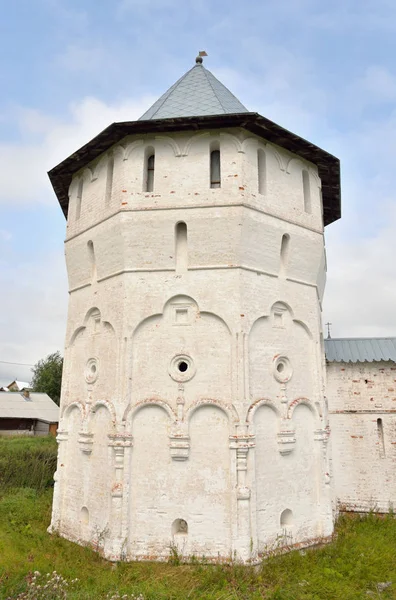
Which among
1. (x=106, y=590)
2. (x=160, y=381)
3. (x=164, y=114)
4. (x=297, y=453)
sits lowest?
(x=106, y=590)

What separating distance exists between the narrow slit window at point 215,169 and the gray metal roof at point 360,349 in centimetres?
617

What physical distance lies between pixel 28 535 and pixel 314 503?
21.7ft

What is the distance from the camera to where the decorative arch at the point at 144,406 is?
8.93 metres

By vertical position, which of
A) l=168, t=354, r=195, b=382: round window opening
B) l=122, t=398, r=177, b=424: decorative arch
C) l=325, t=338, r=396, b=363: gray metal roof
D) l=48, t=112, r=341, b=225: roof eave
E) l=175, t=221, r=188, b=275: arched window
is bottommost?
l=122, t=398, r=177, b=424: decorative arch

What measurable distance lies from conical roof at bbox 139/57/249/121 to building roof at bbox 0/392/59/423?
23553mm

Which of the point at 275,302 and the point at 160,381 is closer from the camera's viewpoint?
the point at 160,381

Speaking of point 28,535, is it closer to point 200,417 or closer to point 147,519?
point 147,519

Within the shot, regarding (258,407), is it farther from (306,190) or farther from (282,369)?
(306,190)

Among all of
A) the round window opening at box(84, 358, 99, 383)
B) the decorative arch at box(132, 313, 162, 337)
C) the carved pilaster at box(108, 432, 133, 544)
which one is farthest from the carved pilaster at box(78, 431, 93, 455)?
the decorative arch at box(132, 313, 162, 337)

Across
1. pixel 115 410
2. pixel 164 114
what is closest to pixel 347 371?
pixel 115 410

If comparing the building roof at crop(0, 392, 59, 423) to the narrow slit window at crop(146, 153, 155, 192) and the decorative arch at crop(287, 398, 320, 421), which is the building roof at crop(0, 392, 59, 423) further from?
the decorative arch at crop(287, 398, 320, 421)

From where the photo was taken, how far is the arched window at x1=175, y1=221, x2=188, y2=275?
31.7 feet

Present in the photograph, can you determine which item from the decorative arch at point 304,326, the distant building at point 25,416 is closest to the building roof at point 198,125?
the decorative arch at point 304,326

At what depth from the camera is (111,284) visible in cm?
1002
